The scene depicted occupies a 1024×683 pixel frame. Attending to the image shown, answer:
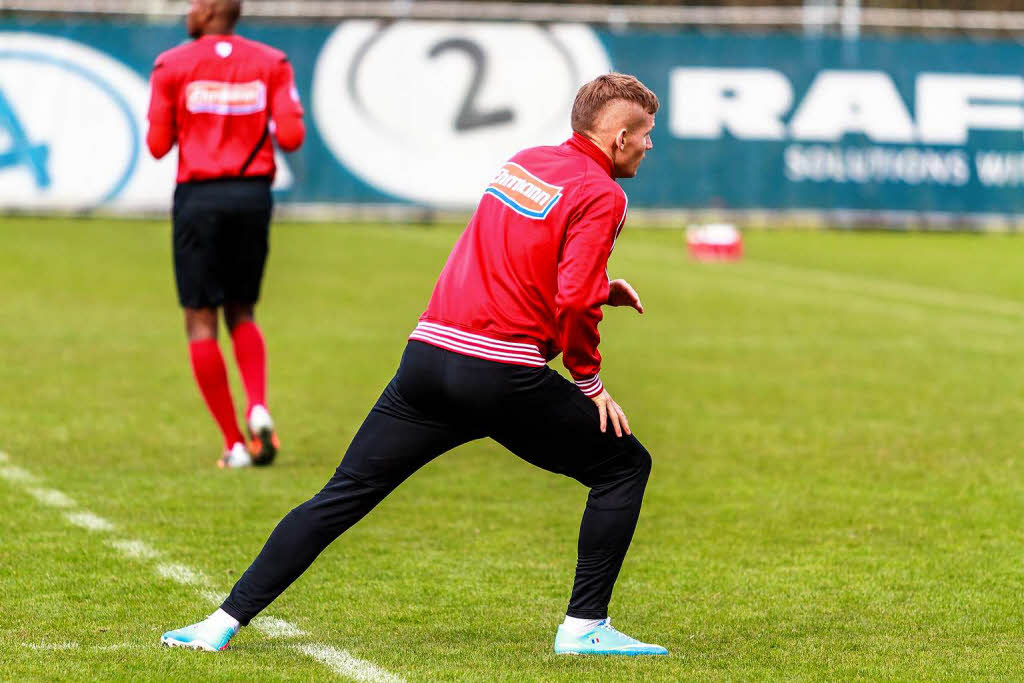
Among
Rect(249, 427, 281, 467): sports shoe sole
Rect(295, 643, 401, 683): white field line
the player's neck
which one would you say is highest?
the player's neck

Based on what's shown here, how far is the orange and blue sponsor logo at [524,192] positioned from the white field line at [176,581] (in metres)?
1.41

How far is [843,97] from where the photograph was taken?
24.5m

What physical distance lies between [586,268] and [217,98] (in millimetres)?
4043

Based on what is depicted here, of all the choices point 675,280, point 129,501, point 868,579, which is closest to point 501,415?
point 868,579

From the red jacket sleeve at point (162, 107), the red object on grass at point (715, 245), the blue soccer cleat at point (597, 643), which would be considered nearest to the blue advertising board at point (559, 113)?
the red object on grass at point (715, 245)

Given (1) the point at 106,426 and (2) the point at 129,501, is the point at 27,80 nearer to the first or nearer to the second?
(1) the point at 106,426

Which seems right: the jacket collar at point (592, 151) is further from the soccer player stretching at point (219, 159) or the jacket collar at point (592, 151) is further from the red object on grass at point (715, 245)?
the red object on grass at point (715, 245)

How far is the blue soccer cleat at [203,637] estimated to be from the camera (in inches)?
205

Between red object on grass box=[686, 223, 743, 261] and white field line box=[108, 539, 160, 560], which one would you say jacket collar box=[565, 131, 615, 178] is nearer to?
white field line box=[108, 539, 160, 560]

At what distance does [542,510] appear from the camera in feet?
25.4

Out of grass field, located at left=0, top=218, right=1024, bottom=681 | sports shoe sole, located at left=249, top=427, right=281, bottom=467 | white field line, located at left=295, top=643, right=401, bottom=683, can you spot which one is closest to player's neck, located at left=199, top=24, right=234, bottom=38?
sports shoe sole, located at left=249, top=427, right=281, bottom=467

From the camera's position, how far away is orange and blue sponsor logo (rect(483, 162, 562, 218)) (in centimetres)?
499

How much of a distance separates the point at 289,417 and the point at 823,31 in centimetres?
1696

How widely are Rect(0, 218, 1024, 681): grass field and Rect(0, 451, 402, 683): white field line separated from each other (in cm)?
3
